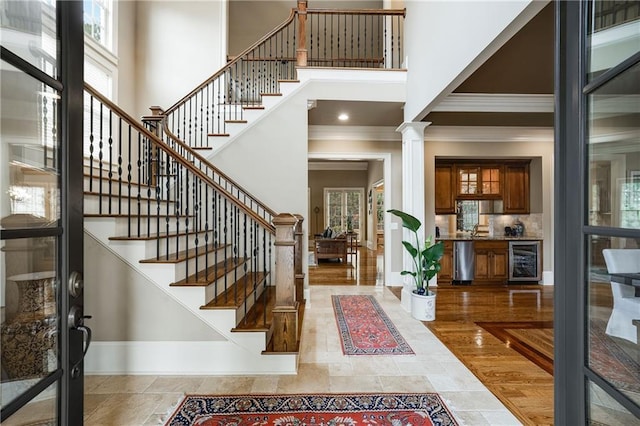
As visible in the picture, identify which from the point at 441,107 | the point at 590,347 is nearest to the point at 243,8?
the point at 441,107

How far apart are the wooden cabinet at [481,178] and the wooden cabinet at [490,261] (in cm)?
95

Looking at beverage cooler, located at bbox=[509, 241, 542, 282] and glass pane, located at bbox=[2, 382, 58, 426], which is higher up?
glass pane, located at bbox=[2, 382, 58, 426]

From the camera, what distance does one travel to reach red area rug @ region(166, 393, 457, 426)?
6.30 feet

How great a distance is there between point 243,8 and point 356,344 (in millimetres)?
7496

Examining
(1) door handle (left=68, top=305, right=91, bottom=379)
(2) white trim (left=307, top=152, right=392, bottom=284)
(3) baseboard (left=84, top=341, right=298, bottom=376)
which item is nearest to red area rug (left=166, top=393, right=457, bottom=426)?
(3) baseboard (left=84, top=341, right=298, bottom=376)

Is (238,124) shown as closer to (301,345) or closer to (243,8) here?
(301,345)

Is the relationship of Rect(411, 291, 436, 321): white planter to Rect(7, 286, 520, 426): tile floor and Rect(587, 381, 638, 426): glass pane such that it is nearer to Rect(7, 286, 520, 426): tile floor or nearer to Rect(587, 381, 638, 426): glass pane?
Rect(7, 286, 520, 426): tile floor

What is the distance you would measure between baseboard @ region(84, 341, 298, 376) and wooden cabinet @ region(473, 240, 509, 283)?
14.4 feet

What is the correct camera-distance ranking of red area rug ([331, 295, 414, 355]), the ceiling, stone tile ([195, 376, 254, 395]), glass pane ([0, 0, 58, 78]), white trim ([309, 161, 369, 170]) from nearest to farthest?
1. glass pane ([0, 0, 58, 78])
2. stone tile ([195, 376, 254, 395])
3. the ceiling
4. red area rug ([331, 295, 414, 355])
5. white trim ([309, 161, 369, 170])

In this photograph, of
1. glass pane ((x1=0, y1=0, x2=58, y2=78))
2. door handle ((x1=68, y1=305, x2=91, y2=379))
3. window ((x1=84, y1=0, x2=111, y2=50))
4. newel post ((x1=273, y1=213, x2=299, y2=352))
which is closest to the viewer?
glass pane ((x1=0, y1=0, x2=58, y2=78))

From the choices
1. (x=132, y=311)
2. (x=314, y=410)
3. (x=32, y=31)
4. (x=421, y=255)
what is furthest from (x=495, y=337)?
(x=32, y=31)

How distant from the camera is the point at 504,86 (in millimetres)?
3654

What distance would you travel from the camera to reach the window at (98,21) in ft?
15.1

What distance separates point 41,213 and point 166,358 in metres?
2.00
